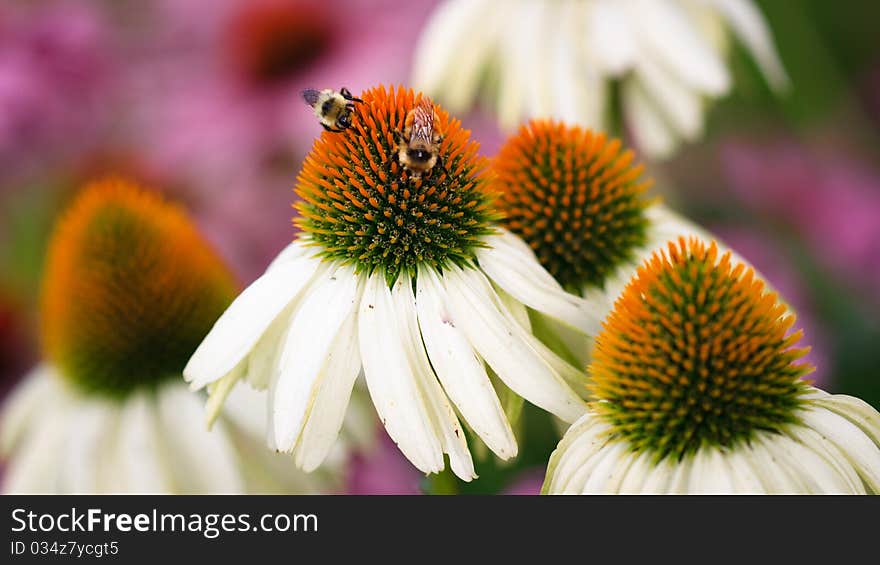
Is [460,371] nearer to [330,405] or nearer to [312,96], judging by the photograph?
[330,405]

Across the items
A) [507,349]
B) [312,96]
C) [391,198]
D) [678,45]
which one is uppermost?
[678,45]

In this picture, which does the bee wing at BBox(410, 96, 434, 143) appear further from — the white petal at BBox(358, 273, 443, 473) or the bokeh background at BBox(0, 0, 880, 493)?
the bokeh background at BBox(0, 0, 880, 493)

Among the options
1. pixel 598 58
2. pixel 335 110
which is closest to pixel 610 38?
pixel 598 58

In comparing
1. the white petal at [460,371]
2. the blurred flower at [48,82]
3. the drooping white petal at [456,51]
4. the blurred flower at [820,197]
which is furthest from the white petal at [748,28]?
the blurred flower at [48,82]

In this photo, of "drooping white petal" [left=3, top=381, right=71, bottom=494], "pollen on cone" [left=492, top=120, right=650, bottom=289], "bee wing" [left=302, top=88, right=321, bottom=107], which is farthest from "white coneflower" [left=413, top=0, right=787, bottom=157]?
"drooping white petal" [left=3, top=381, right=71, bottom=494]

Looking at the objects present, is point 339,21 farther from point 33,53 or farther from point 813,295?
point 813,295
